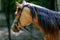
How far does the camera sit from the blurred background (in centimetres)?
279

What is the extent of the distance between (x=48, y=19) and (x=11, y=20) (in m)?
1.27

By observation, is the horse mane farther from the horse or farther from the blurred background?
the blurred background

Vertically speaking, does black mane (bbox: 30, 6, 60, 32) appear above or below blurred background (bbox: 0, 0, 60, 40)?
above

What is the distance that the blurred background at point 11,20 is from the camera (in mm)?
2785

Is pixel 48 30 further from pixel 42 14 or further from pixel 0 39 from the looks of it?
pixel 0 39

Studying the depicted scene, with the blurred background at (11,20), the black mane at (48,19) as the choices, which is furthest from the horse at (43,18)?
the blurred background at (11,20)

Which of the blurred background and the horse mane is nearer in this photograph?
the horse mane

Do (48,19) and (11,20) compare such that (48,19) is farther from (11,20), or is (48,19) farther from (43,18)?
(11,20)

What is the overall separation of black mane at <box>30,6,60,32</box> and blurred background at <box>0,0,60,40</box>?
938mm

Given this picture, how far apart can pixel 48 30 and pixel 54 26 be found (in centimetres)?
6

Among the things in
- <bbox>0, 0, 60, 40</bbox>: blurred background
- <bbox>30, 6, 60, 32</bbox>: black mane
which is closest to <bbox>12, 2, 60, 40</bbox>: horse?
<bbox>30, 6, 60, 32</bbox>: black mane

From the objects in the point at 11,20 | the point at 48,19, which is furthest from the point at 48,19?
the point at 11,20

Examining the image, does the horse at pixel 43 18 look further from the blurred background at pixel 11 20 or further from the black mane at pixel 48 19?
the blurred background at pixel 11 20

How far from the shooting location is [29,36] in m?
3.02
